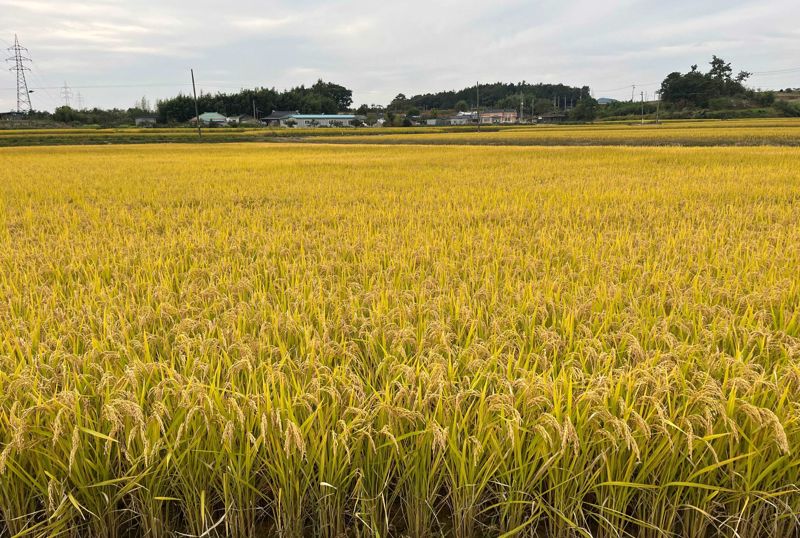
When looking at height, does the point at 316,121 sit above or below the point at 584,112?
above

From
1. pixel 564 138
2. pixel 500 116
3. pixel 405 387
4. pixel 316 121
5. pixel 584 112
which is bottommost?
pixel 405 387

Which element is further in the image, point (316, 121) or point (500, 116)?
point (500, 116)

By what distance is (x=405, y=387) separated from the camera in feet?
5.41

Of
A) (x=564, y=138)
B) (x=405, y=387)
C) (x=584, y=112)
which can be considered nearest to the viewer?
(x=405, y=387)

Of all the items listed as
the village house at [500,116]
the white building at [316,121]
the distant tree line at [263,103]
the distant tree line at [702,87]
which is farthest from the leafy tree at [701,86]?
the distant tree line at [263,103]

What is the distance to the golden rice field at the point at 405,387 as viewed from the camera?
1.57 m

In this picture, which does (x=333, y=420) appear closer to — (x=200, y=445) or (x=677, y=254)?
(x=200, y=445)

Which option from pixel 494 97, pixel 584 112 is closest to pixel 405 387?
pixel 584 112

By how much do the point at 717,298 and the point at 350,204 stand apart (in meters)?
5.59

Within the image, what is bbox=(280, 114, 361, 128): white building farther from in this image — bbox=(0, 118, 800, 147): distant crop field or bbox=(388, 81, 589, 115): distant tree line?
bbox=(0, 118, 800, 147): distant crop field

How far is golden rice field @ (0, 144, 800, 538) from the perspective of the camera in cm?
157

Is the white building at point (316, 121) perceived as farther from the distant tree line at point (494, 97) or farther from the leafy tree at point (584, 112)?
the leafy tree at point (584, 112)

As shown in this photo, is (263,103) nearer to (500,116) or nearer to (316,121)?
(316,121)

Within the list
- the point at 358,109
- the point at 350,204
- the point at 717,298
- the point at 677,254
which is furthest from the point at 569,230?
the point at 358,109
